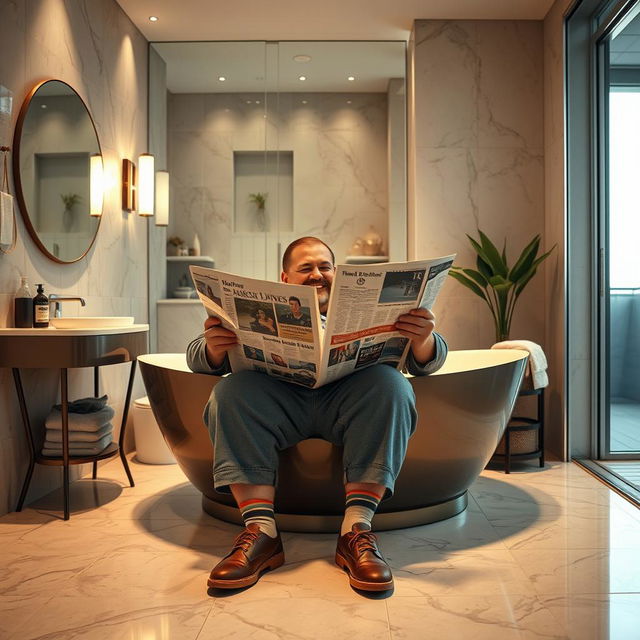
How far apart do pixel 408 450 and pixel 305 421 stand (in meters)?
0.35

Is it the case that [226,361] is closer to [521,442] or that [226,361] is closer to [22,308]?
[22,308]

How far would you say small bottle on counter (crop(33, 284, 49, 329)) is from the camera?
7.95 feet

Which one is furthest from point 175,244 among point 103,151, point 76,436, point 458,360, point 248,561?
point 248,561

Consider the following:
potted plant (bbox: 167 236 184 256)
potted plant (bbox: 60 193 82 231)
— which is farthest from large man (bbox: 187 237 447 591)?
potted plant (bbox: 167 236 184 256)

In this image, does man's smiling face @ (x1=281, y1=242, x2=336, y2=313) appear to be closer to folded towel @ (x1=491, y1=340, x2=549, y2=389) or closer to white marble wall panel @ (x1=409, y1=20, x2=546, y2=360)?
folded towel @ (x1=491, y1=340, x2=549, y2=389)

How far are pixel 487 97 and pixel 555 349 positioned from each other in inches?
57.2

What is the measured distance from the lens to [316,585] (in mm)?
1666

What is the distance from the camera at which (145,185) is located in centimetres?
367

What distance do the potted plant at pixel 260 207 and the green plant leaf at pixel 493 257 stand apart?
137 cm

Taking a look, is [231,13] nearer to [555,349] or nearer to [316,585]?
[555,349]

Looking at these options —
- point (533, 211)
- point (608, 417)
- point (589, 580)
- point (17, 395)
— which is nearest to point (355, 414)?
point (589, 580)

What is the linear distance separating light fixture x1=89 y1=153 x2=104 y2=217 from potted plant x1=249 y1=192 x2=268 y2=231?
1147 mm

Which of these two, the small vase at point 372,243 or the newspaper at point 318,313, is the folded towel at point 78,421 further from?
the small vase at point 372,243

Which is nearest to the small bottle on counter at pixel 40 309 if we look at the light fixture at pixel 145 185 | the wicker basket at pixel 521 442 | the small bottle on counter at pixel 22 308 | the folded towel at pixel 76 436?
the small bottle on counter at pixel 22 308
